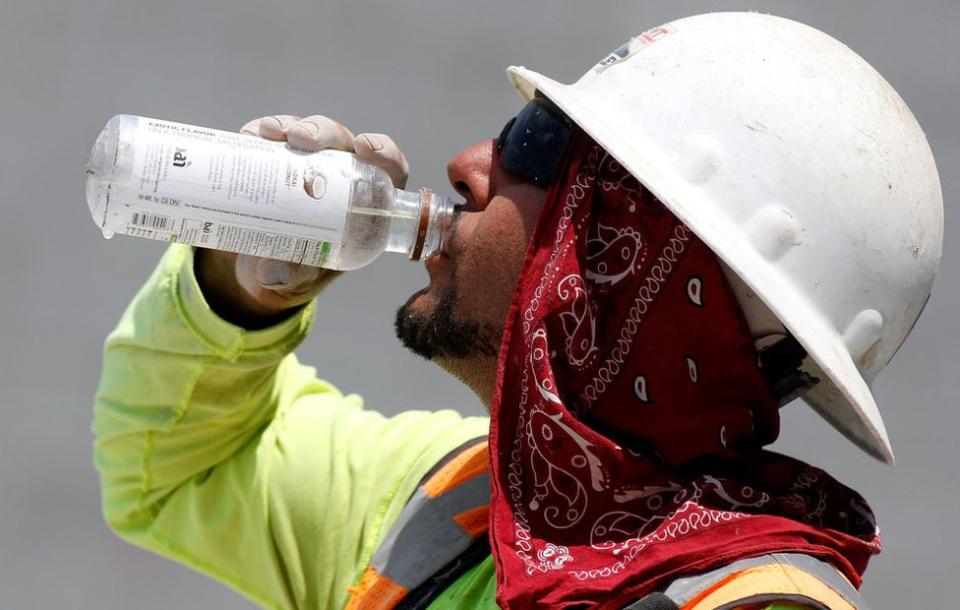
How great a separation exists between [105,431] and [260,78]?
198 centimetres

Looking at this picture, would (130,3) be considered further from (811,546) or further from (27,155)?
(811,546)

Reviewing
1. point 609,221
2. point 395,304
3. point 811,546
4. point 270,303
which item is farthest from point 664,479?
point 395,304

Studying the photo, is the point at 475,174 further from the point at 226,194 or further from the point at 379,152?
the point at 226,194

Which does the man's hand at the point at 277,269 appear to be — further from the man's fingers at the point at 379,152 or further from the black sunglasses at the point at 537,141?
the black sunglasses at the point at 537,141

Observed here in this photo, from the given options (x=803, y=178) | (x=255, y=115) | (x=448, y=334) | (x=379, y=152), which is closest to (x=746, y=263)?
(x=803, y=178)

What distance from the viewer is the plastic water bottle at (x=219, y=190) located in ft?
6.15

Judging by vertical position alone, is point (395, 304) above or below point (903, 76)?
below

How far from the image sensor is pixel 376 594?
2008mm

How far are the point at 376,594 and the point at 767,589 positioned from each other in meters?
0.65

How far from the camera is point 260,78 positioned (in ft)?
13.8

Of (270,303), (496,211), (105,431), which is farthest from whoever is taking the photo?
(105,431)

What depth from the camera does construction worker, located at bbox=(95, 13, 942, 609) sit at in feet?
5.63

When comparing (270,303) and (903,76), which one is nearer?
(270,303)

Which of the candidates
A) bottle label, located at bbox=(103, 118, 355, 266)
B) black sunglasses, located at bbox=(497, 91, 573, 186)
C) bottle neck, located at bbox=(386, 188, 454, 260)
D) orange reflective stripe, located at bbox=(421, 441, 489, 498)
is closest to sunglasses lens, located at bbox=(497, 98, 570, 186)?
black sunglasses, located at bbox=(497, 91, 573, 186)
